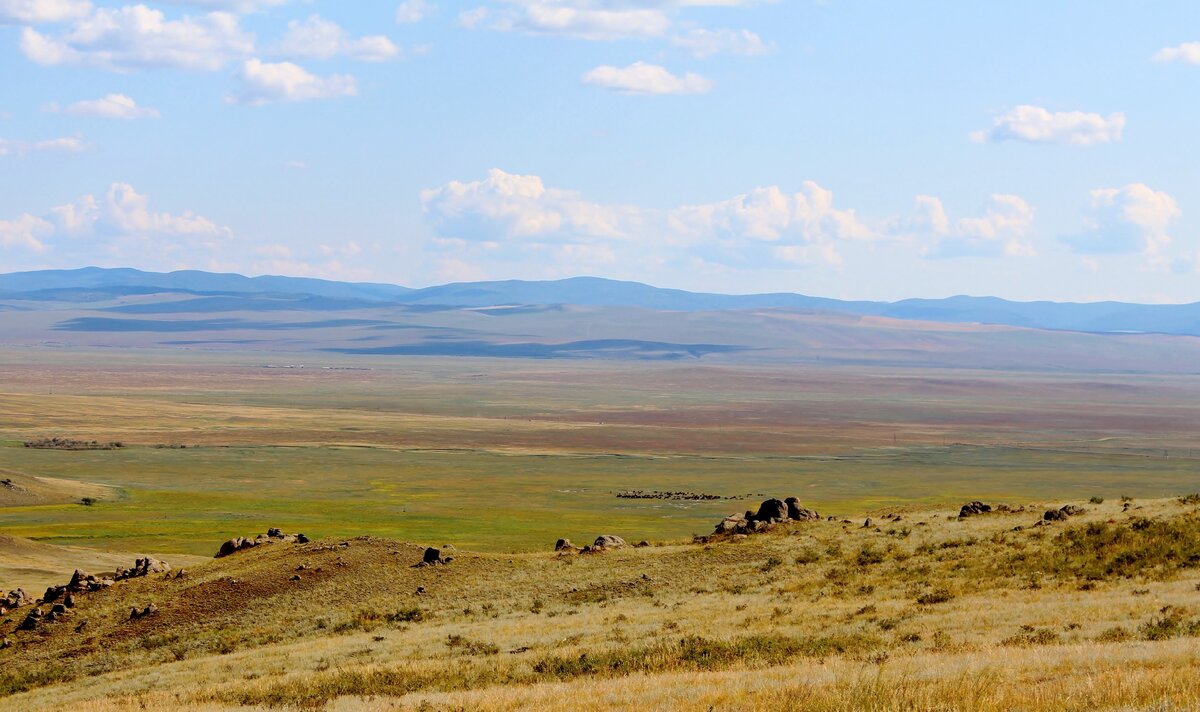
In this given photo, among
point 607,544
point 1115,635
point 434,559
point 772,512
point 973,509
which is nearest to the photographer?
point 1115,635

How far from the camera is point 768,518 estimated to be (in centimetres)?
4119

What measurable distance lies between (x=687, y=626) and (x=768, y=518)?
14473 millimetres

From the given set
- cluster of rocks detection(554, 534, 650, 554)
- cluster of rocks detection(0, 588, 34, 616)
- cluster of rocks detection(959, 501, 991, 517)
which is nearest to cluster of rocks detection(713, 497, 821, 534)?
cluster of rocks detection(554, 534, 650, 554)

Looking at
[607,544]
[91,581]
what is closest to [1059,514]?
[607,544]

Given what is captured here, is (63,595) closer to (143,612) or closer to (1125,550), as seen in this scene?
(143,612)

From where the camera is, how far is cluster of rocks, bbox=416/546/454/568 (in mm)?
36625

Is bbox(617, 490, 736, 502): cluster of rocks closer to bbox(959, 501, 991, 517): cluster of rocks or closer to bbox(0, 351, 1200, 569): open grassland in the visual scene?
bbox(0, 351, 1200, 569): open grassland

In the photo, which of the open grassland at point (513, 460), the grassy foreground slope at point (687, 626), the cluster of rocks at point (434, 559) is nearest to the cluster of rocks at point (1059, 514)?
the grassy foreground slope at point (687, 626)

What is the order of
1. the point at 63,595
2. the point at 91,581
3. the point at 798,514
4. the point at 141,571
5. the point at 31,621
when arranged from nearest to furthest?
the point at 31,621 < the point at 63,595 < the point at 91,581 < the point at 141,571 < the point at 798,514

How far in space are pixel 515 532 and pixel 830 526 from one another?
103ft

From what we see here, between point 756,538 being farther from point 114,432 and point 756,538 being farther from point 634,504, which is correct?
point 114,432

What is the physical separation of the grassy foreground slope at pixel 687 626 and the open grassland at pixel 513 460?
25.6m

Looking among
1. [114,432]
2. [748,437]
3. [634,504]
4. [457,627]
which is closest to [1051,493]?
[634,504]

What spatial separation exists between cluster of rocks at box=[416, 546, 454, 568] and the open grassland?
2347 centimetres
